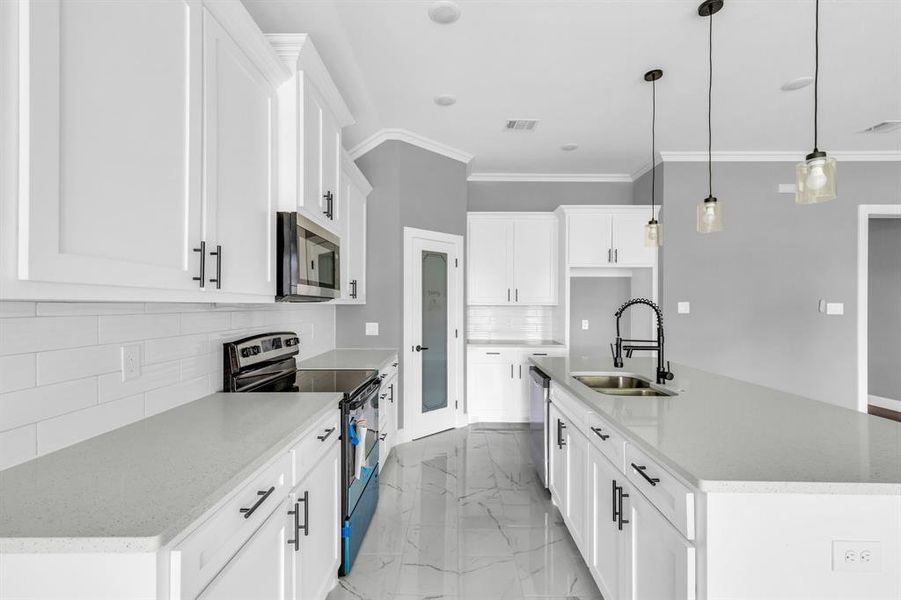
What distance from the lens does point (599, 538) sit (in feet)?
5.79

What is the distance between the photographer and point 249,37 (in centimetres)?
157

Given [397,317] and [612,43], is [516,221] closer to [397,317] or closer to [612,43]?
[397,317]

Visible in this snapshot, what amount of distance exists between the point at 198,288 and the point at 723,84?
3.68 m

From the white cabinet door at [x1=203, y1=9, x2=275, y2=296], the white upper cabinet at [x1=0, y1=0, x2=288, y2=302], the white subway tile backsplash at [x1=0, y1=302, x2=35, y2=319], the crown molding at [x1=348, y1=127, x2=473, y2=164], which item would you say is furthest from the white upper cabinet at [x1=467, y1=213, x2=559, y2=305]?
the white subway tile backsplash at [x1=0, y1=302, x2=35, y2=319]

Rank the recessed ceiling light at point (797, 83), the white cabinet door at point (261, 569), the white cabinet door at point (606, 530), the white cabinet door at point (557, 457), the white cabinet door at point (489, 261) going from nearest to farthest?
1. the white cabinet door at point (261, 569)
2. the white cabinet door at point (606, 530)
3. the white cabinet door at point (557, 457)
4. the recessed ceiling light at point (797, 83)
5. the white cabinet door at point (489, 261)

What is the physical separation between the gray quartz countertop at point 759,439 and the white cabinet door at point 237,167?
4.91ft

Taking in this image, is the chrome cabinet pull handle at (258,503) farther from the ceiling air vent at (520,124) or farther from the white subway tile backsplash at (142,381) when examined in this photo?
the ceiling air vent at (520,124)

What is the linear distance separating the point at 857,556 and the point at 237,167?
2.16 meters

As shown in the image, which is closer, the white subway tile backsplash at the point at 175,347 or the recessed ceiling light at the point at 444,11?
the white subway tile backsplash at the point at 175,347

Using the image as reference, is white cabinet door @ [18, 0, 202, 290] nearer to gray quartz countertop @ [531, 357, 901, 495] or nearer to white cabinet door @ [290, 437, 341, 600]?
white cabinet door @ [290, 437, 341, 600]

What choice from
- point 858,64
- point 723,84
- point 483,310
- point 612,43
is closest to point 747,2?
point 612,43

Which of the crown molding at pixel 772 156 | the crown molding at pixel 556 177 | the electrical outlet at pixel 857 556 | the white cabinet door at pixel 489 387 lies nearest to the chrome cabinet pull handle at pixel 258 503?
the electrical outlet at pixel 857 556

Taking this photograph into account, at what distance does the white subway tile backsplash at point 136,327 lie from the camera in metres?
1.37

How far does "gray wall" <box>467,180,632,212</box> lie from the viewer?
17.1 feet
